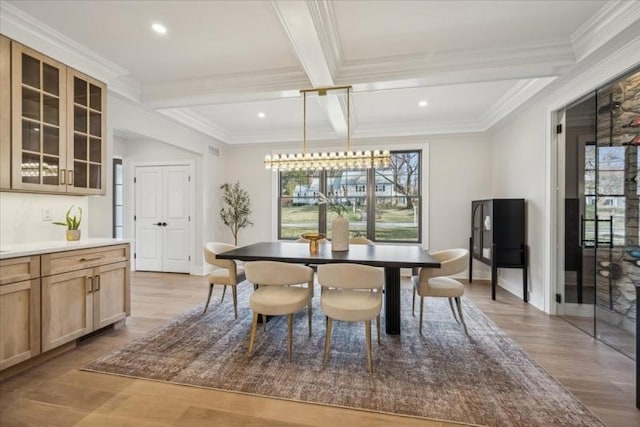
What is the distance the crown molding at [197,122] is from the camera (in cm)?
442

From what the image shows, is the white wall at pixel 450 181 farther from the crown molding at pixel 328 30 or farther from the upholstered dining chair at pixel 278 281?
the upholstered dining chair at pixel 278 281

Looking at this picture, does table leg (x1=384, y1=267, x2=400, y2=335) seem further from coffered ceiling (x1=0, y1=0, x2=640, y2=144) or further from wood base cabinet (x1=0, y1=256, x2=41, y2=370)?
wood base cabinet (x1=0, y1=256, x2=41, y2=370)

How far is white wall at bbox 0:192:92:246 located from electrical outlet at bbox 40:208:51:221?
14 millimetres

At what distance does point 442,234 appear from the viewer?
546 cm

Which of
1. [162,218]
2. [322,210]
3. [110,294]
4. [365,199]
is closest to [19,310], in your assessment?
[110,294]

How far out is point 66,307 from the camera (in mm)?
2604

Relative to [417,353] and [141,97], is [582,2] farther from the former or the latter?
[141,97]

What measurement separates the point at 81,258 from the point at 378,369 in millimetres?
2835

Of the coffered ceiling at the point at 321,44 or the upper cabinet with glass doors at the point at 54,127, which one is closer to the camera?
the coffered ceiling at the point at 321,44

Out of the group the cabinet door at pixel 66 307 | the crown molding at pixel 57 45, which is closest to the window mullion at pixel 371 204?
the crown molding at pixel 57 45

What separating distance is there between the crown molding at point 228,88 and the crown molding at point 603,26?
254cm

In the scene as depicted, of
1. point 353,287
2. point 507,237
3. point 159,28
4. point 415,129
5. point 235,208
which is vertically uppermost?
point 159,28

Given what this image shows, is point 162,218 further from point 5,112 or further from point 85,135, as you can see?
point 5,112

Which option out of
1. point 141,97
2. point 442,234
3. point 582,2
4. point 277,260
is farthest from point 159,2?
point 442,234
